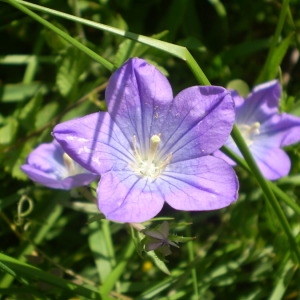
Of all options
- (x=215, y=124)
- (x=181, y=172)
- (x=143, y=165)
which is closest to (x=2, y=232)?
(x=143, y=165)

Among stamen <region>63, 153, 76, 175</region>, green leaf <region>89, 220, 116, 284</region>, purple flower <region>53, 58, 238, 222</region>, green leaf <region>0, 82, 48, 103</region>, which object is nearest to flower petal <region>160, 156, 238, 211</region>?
purple flower <region>53, 58, 238, 222</region>

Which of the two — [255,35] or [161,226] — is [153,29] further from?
[161,226]

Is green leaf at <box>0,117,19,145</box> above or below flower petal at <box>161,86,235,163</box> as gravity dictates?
below

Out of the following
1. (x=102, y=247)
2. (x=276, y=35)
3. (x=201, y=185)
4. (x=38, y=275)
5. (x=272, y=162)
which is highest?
(x=276, y=35)

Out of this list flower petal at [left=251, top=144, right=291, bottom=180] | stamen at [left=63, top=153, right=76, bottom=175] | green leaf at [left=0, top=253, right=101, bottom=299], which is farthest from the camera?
flower petal at [left=251, top=144, right=291, bottom=180]

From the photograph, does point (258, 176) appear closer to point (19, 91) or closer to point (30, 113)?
point (30, 113)

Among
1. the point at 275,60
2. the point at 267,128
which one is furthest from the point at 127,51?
the point at 267,128

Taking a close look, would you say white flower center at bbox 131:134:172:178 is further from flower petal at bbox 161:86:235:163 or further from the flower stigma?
the flower stigma
